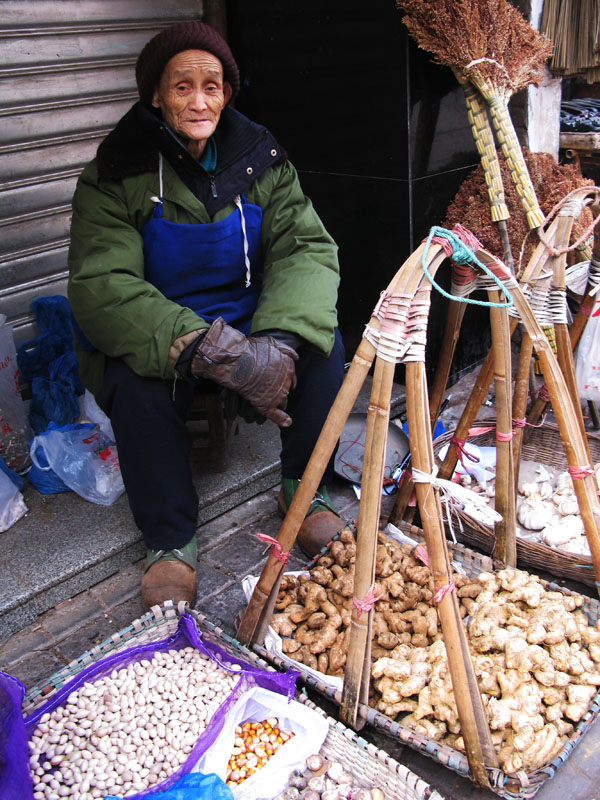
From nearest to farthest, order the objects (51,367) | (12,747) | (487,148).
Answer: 1. (12,747)
2. (487,148)
3. (51,367)

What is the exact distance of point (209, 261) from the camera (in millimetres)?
2609

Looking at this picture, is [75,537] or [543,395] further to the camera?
[543,395]

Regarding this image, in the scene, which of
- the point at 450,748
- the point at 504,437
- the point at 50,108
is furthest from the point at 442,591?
the point at 50,108

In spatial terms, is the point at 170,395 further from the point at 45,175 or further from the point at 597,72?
the point at 597,72

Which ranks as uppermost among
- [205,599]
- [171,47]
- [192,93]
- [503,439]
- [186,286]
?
[171,47]

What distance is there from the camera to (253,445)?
3389 millimetres

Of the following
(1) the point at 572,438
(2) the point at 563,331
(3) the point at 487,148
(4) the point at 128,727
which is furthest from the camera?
(3) the point at 487,148

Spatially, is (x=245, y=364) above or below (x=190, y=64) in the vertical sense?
below

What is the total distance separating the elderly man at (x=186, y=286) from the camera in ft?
7.71

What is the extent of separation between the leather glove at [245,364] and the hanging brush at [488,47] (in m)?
1.53

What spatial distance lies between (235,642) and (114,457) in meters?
1.30

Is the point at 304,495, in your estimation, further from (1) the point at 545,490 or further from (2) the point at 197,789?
(1) the point at 545,490

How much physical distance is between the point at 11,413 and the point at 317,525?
1.46 meters

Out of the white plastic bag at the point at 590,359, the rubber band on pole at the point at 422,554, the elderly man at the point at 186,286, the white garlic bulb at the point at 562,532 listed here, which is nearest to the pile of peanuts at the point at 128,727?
the elderly man at the point at 186,286
